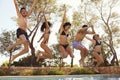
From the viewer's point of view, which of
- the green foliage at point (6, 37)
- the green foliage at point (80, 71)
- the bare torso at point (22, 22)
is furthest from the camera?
the green foliage at point (6, 37)

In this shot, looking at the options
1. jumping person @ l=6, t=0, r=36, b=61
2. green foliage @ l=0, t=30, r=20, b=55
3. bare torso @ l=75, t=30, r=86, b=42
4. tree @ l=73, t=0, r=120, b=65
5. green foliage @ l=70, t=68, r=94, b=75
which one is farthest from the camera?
tree @ l=73, t=0, r=120, b=65

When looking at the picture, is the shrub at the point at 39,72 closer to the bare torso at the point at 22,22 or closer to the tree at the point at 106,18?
the bare torso at the point at 22,22

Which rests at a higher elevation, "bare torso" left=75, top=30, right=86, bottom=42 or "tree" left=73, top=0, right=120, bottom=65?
"tree" left=73, top=0, right=120, bottom=65

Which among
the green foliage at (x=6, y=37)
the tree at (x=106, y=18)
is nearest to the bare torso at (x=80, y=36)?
the tree at (x=106, y=18)

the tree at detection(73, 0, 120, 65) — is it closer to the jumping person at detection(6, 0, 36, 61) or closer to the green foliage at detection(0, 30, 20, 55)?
the green foliage at detection(0, 30, 20, 55)

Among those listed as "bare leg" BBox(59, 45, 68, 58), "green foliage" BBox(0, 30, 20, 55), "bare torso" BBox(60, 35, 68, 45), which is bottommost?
"bare leg" BBox(59, 45, 68, 58)

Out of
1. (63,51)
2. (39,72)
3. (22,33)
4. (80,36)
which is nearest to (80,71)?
(63,51)

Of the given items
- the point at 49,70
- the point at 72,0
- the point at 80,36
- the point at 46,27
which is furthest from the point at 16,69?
the point at 72,0

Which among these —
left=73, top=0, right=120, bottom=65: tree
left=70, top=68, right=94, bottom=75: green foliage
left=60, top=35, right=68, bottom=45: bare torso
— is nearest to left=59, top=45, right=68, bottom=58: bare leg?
left=60, top=35, right=68, bottom=45: bare torso

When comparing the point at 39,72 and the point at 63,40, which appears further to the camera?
the point at 39,72

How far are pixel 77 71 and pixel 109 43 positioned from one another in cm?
235

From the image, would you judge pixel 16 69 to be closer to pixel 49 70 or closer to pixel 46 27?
pixel 49 70

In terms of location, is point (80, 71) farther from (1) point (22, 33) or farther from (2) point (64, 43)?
(1) point (22, 33)

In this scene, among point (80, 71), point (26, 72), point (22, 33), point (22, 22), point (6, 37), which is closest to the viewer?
point (22, 33)
